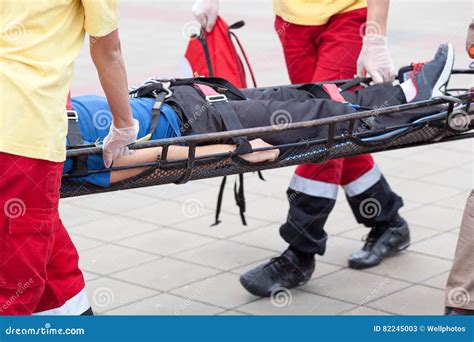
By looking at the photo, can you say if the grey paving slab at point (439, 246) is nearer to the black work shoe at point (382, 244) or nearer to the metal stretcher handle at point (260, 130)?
the black work shoe at point (382, 244)

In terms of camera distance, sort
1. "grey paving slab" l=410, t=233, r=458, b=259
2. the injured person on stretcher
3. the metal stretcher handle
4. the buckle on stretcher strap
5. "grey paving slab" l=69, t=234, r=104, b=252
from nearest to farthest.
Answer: the metal stretcher handle
the injured person on stretcher
the buckle on stretcher strap
"grey paving slab" l=410, t=233, r=458, b=259
"grey paving slab" l=69, t=234, r=104, b=252

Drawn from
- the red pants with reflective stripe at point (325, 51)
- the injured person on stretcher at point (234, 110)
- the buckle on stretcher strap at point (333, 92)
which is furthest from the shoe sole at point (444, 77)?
the red pants with reflective stripe at point (325, 51)

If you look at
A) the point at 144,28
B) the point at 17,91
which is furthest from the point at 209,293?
the point at 144,28

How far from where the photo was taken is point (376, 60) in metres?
4.26

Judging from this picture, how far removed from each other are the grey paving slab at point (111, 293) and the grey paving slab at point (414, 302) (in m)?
0.99

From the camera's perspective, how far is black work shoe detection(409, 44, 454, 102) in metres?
4.07

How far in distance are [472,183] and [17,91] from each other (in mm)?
3749

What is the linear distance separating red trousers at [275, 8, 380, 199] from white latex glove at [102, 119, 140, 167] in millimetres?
1341

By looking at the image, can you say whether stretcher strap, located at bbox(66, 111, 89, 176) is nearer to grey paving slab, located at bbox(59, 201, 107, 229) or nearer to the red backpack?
the red backpack

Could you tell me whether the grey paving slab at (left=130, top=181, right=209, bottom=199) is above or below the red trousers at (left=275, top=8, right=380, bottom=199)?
below

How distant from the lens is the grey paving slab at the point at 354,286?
4387 millimetres

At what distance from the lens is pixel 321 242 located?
446 cm

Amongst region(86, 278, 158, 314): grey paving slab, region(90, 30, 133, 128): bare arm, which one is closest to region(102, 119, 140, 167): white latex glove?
region(90, 30, 133, 128): bare arm
